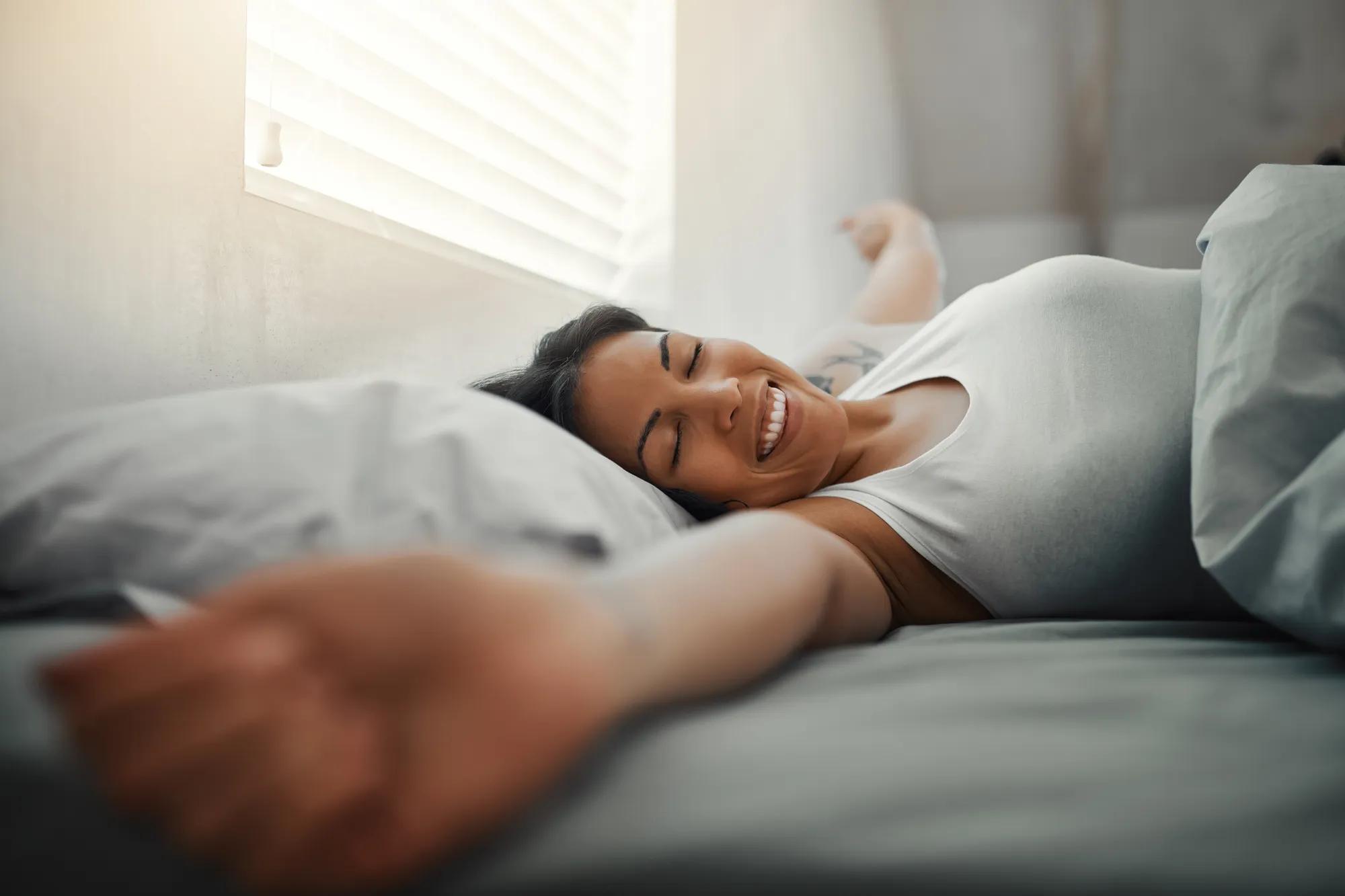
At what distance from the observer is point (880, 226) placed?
81.6 inches

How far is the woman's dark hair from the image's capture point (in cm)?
98

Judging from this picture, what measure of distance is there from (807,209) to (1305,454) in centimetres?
180

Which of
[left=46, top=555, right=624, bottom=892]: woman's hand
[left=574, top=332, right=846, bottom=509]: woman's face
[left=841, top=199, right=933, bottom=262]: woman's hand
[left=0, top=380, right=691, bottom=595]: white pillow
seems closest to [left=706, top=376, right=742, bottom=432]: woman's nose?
[left=574, top=332, right=846, bottom=509]: woman's face

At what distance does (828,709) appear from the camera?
0.45 metres

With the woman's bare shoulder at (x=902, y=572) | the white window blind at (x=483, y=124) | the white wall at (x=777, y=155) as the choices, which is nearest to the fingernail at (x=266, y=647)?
the woman's bare shoulder at (x=902, y=572)

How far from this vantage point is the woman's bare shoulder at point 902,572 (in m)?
0.84

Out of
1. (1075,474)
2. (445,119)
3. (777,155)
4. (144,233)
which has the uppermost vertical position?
(777,155)

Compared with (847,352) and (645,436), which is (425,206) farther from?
(847,352)

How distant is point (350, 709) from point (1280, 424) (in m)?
0.67

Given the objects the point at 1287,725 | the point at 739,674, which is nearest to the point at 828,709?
the point at 739,674

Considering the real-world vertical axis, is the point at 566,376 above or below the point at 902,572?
above

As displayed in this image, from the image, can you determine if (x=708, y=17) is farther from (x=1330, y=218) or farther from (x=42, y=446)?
(x=42, y=446)

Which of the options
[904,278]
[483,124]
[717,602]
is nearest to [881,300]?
[904,278]

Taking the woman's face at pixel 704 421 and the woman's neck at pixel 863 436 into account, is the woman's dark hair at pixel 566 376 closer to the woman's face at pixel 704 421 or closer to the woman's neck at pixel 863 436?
the woman's face at pixel 704 421
